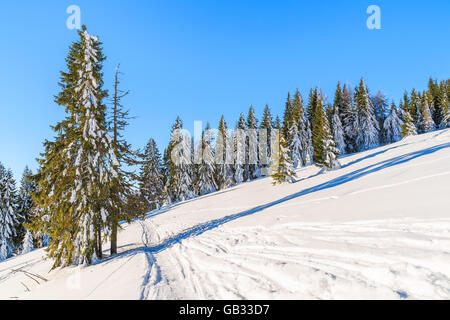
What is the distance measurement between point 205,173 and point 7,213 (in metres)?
30.4

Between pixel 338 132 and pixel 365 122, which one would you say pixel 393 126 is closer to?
pixel 365 122

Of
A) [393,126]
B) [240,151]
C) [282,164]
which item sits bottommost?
[282,164]

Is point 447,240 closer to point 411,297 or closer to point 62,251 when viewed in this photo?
point 411,297

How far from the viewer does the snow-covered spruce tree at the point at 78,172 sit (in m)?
9.05

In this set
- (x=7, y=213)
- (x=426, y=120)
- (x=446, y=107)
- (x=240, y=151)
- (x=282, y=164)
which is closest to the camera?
(x=282, y=164)

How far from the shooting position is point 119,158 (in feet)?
36.6

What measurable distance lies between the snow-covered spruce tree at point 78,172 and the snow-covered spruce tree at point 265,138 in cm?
3385

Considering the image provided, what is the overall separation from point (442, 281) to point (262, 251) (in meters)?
3.86

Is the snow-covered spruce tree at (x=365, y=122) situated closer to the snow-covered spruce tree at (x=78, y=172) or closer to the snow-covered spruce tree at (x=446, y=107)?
the snow-covered spruce tree at (x=446, y=107)

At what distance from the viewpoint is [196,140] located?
4078 centimetres

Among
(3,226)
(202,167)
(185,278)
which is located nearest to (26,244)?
(3,226)

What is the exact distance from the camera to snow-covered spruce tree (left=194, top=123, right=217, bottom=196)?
127ft

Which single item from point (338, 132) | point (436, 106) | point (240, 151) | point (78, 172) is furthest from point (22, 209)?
point (436, 106)

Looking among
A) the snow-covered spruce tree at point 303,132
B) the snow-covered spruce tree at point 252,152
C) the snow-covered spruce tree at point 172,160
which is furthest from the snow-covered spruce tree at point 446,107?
the snow-covered spruce tree at point 172,160
